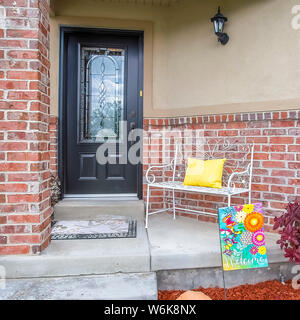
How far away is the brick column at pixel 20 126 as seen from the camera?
6.84 feet

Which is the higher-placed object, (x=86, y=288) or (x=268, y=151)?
(x=268, y=151)

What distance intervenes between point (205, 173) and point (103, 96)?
5.29ft

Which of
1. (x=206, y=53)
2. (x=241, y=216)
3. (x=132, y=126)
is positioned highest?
(x=206, y=53)

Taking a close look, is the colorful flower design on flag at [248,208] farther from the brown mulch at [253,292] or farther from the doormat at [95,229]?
the doormat at [95,229]

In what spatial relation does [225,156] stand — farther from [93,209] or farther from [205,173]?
[93,209]

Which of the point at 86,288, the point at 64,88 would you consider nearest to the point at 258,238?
the point at 86,288

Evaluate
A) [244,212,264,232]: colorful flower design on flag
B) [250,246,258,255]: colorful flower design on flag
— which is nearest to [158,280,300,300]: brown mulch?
[250,246,258,255]: colorful flower design on flag

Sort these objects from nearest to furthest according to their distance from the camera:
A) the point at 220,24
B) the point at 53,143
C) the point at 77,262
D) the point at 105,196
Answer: the point at 77,262
the point at 220,24
the point at 53,143
the point at 105,196

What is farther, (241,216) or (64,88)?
(64,88)

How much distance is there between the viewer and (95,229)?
281 centimetres

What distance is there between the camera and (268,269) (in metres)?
2.33
